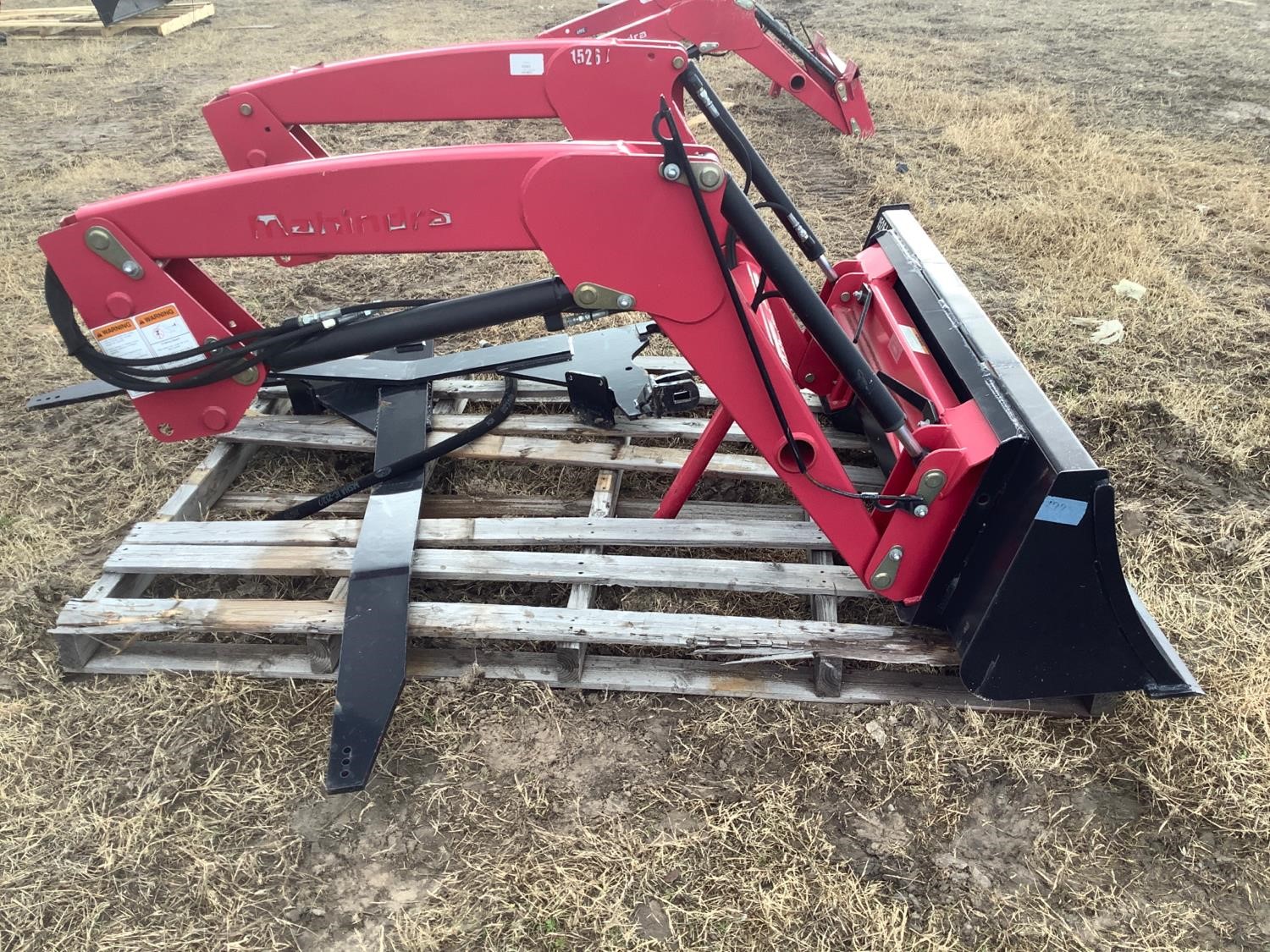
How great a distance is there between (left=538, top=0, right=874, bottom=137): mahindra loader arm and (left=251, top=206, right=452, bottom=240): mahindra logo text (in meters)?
2.16

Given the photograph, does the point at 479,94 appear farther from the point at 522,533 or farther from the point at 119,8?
the point at 119,8

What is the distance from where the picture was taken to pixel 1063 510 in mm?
2047

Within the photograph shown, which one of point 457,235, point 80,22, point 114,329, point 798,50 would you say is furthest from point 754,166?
point 80,22

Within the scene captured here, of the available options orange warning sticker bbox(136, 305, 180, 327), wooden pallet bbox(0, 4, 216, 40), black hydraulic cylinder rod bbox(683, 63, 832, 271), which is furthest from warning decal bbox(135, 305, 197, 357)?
wooden pallet bbox(0, 4, 216, 40)

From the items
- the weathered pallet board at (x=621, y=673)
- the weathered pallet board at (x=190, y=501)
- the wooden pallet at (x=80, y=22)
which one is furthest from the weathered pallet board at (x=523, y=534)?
the wooden pallet at (x=80, y=22)

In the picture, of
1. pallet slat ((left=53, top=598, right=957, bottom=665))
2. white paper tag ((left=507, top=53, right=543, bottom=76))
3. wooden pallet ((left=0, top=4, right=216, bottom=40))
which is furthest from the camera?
wooden pallet ((left=0, top=4, right=216, bottom=40))

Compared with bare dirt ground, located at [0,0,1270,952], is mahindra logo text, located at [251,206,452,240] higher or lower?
higher

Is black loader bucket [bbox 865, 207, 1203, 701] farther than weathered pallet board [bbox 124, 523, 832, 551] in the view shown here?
No

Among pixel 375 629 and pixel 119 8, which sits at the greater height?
pixel 375 629

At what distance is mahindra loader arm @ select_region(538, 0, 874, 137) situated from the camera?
438cm

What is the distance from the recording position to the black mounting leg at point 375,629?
2.24 metres

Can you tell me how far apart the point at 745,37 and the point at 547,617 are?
14.2 feet

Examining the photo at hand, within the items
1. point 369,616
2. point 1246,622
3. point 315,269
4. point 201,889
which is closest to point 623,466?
point 369,616

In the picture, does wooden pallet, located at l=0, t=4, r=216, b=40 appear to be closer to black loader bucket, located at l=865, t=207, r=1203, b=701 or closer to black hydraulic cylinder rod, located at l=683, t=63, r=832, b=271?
black hydraulic cylinder rod, located at l=683, t=63, r=832, b=271
